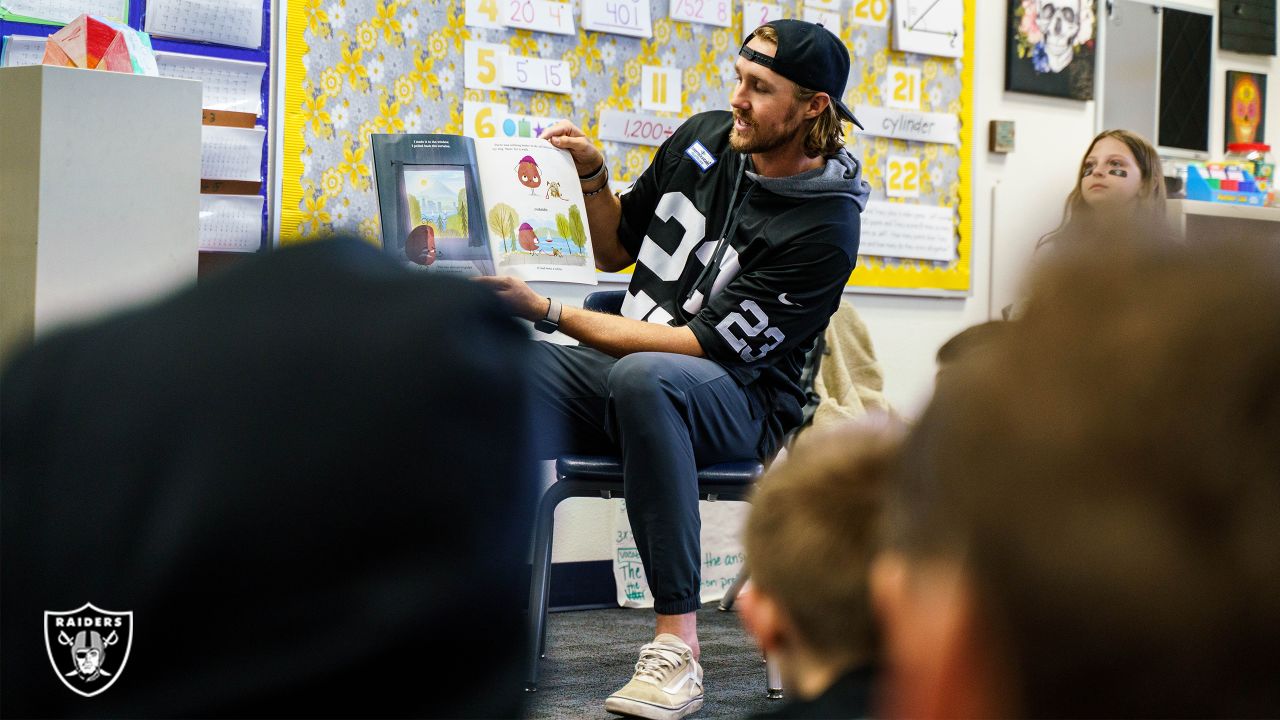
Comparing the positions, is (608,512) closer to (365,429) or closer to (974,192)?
(974,192)

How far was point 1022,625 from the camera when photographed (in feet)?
0.72

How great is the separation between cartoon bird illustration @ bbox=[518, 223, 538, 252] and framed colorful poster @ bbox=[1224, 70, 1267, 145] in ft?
9.32

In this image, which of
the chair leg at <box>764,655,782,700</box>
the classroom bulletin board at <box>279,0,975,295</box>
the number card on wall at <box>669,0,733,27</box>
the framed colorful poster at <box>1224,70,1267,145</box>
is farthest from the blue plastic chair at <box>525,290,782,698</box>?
the framed colorful poster at <box>1224,70,1267,145</box>

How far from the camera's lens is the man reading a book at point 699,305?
188cm

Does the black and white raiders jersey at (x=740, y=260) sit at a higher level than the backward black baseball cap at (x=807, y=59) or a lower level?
lower

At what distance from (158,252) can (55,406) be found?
1.27 m

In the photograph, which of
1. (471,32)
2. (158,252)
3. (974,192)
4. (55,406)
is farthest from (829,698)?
(974,192)

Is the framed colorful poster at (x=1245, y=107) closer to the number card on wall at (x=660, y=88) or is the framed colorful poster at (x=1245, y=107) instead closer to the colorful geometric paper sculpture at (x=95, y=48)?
the number card on wall at (x=660, y=88)

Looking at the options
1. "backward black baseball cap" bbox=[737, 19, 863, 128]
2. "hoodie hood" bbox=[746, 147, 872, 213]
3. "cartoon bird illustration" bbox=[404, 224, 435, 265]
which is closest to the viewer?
"cartoon bird illustration" bbox=[404, 224, 435, 265]

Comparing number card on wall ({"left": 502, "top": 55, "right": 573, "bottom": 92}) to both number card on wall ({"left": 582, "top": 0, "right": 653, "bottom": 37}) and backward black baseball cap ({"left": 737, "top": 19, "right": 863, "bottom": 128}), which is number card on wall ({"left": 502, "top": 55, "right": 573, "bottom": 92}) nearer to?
number card on wall ({"left": 582, "top": 0, "right": 653, "bottom": 37})

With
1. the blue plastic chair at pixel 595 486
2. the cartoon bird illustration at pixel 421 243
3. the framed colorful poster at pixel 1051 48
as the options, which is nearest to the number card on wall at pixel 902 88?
the framed colorful poster at pixel 1051 48

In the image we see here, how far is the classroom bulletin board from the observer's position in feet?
8.77

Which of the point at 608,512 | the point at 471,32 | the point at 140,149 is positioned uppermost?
the point at 471,32

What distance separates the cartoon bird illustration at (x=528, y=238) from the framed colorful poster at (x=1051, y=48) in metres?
2.06
